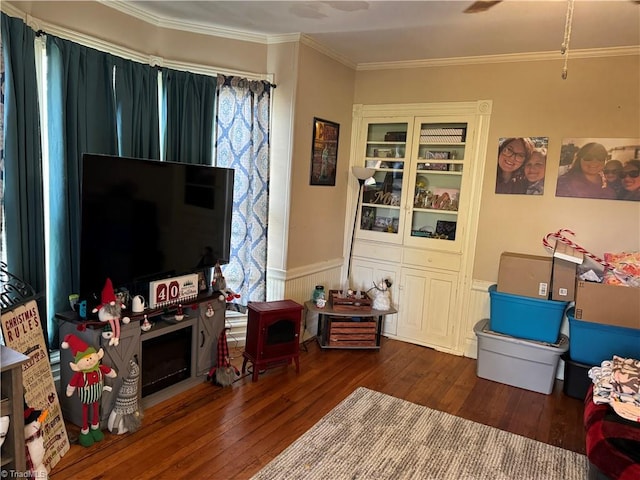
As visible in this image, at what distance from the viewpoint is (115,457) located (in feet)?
7.62

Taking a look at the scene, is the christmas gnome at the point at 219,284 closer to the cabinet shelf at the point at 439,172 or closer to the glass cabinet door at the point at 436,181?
the glass cabinet door at the point at 436,181

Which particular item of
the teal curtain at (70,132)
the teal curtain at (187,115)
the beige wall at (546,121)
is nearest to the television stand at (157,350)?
the teal curtain at (70,132)

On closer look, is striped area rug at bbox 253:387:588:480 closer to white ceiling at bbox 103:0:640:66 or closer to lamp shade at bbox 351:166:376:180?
lamp shade at bbox 351:166:376:180

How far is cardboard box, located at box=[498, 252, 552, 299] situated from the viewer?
3371 mm

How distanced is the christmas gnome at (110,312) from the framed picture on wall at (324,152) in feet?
6.42

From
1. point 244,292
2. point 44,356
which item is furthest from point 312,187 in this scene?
point 44,356

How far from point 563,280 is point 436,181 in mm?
1367

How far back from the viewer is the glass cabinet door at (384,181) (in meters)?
4.25

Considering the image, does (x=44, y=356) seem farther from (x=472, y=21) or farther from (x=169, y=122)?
(x=472, y=21)

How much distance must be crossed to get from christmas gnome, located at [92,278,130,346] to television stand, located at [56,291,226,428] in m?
0.05

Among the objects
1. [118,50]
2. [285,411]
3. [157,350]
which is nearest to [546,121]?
[285,411]

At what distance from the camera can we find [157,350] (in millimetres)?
2889

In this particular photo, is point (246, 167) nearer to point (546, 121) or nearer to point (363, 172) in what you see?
point (363, 172)

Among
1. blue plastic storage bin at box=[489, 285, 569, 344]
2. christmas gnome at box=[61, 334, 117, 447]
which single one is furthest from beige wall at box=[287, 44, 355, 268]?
christmas gnome at box=[61, 334, 117, 447]
